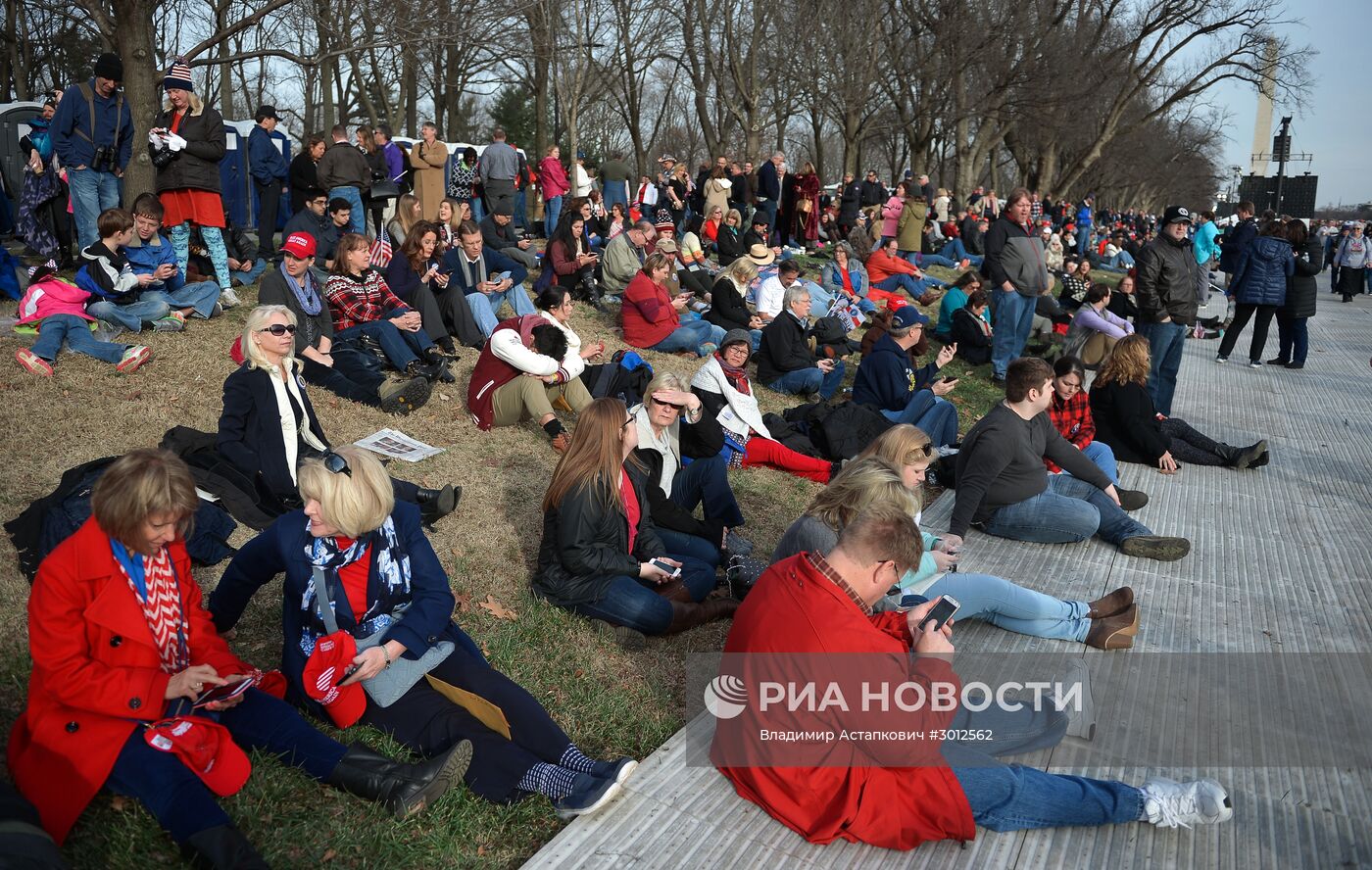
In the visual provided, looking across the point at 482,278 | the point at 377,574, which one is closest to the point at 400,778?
the point at 377,574

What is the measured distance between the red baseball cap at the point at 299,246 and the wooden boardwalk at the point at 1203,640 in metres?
4.94

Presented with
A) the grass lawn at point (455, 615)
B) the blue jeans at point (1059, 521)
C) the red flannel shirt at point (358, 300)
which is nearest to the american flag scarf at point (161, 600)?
the grass lawn at point (455, 615)

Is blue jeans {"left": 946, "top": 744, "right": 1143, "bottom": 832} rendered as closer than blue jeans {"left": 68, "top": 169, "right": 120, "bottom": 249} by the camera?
Yes

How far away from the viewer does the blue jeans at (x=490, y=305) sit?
32.7 ft

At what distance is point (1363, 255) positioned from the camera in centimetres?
2327

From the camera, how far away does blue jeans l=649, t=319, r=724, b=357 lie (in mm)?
11180

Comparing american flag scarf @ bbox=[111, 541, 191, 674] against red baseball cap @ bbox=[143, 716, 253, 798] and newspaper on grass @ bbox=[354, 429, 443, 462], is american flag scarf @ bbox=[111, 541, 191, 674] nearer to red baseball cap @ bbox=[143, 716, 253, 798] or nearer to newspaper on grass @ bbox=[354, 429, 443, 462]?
red baseball cap @ bbox=[143, 716, 253, 798]

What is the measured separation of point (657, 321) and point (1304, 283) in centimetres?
821

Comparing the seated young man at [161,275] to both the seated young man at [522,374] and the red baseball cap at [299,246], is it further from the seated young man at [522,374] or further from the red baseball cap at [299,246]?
the seated young man at [522,374]

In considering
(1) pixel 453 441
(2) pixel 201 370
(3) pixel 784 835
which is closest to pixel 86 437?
(2) pixel 201 370

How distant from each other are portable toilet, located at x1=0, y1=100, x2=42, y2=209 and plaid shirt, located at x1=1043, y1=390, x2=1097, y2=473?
1271 centimetres

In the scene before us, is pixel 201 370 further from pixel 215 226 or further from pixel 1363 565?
pixel 1363 565

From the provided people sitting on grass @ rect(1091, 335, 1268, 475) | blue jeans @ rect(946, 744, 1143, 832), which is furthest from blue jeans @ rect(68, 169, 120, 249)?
blue jeans @ rect(946, 744, 1143, 832)

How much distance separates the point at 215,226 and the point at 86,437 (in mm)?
3996
